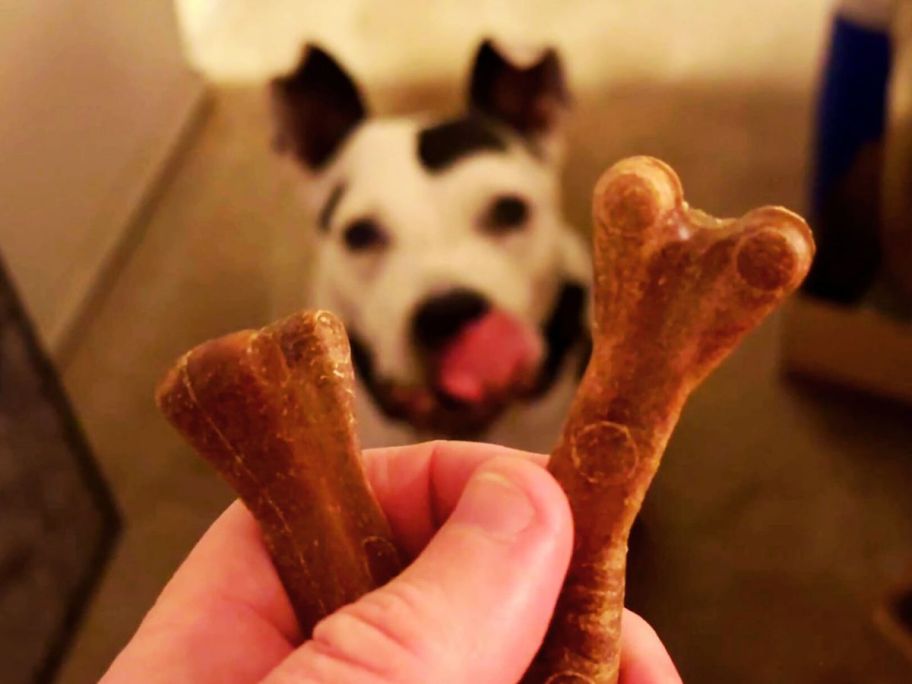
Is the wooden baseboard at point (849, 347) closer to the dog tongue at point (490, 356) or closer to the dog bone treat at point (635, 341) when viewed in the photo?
the dog tongue at point (490, 356)

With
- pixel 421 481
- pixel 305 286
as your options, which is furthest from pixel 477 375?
pixel 421 481

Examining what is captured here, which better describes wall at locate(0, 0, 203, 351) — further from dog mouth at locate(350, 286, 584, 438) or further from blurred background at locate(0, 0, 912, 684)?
dog mouth at locate(350, 286, 584, 438)

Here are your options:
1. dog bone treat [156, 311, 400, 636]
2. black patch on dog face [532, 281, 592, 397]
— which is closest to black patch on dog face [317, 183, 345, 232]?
black patch on dog face [532, 281, 592, 397]

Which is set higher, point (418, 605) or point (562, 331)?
point (418, 605)

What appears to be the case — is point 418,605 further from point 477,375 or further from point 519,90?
point 519,90

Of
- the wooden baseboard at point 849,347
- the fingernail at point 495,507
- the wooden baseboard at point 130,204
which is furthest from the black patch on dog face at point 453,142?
the fingernail at point 495,507

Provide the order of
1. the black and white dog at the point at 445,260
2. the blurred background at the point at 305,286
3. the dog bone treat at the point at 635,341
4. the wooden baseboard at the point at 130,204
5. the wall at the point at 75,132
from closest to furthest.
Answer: the dog bone treat at the point at 635,341 → the blurred background at the point at 305,286 → the black and white dog at the point at 445,260 → the wall at the point at 75,132 → the wooden baseboard at the point at 130,204

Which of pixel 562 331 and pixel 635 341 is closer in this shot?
pixel 635 341
